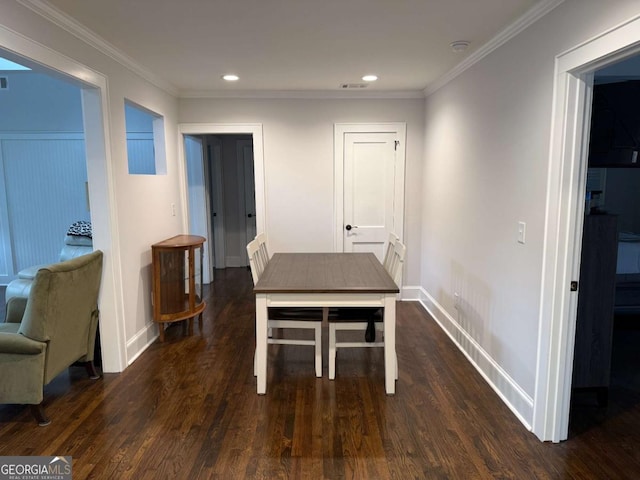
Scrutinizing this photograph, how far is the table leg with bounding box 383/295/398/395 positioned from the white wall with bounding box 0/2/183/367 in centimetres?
197

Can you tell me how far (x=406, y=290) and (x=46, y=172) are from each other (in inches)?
191

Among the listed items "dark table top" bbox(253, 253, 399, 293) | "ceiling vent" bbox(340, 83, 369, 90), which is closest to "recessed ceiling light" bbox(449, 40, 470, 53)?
"ceiling vent" bbox(340, 83, 369, 90)

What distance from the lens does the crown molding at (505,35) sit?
219 cm

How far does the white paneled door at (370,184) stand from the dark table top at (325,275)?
107 centimetres

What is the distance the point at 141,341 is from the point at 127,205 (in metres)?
1.16

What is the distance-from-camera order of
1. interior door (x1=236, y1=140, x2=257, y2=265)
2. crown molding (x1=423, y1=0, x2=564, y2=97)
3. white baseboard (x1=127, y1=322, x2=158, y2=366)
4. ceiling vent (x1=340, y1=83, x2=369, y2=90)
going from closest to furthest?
1. crown molding (x1=423, y1=0, x2=564, y2=97)
2. white baseboard (x1=127, y1=322, x2=158, y2=366)
3. ceiling vent (x1=340, y1=83, x2=369, y2=90)
4. interior door (x1=236, y1=140, x2=257, y2=265)

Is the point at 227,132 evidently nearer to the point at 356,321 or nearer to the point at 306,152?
the point at 306,152

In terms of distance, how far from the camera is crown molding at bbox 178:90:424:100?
4543mm

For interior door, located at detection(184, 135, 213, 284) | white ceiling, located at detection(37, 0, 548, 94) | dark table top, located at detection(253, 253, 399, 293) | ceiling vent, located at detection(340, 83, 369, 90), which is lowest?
dark table top, located at detection(253, 253, 399, 293)

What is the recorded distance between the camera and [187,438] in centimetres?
229

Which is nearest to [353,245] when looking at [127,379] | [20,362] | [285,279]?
[285,279]

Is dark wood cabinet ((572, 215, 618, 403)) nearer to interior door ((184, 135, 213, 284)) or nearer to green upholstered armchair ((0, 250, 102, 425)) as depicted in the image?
green upholstered armchair ((0, 250, 102, 425))

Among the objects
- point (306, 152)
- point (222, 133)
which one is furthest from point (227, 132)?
point (306, 152)

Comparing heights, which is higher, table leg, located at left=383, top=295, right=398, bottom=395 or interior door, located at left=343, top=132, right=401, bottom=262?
interior door, located at left=343, top=132, right=401, bottom=262
